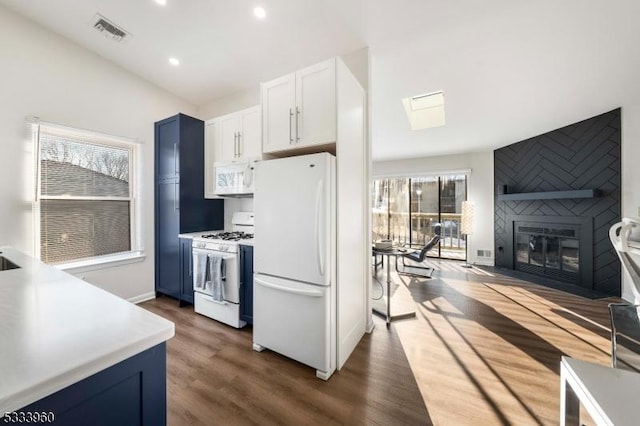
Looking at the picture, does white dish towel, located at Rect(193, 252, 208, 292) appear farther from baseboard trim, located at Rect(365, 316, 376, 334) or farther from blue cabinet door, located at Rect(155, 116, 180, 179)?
baseboard trim, located at Rect(365, 316, 376, 334)

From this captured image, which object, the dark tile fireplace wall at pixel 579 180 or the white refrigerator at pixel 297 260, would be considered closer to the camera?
the white refrigerator at pixel 297 260

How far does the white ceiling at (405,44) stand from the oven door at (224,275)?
2.31 meters

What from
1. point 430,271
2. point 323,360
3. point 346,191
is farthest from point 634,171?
point 323,360

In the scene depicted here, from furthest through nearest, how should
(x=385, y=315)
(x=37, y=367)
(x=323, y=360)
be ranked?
(x=385, y=315) → (x=323, y=360) → (x=37, y=367)

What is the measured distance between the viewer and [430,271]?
4.91 metres

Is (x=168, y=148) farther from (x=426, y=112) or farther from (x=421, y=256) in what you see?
(x=421, y=256)

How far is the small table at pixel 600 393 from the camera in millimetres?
868

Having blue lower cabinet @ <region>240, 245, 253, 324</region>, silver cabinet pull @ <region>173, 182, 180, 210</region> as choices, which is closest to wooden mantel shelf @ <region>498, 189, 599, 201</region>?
blue lower cabinet @ <region>240, 245, 253, 324</region>

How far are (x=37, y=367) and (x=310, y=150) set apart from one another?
202cm

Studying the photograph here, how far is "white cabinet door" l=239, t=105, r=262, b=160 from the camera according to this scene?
295 cm

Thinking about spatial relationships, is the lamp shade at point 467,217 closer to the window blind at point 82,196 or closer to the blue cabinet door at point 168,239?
the blue cabinet door at point 168,239

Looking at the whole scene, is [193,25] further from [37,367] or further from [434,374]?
[434,374]

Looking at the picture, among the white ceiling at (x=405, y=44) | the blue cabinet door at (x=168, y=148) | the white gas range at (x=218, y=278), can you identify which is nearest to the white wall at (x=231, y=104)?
the white ceiling at (x=405, y=44)

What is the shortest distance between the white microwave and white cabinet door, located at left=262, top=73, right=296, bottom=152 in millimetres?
705
